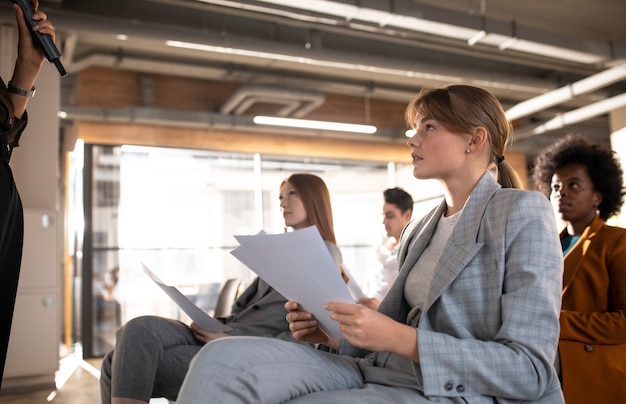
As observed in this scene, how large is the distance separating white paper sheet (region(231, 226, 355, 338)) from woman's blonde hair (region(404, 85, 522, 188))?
0.51m

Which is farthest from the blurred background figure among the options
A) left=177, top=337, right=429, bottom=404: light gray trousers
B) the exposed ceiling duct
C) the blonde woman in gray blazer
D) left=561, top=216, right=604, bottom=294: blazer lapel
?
the exposed ceiling duct

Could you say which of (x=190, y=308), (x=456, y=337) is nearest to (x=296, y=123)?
(x=190, y=308)

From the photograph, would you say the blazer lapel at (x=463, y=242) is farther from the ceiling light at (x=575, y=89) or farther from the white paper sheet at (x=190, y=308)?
the ceiling light at (x=575, y=89)

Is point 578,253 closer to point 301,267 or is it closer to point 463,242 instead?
point 463,242

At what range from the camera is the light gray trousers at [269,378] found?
114cm

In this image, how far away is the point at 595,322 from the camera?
1.87 m

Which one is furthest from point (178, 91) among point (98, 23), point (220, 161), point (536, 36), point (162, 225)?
point (536, 36)

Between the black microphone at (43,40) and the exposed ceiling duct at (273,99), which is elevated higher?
the exposed ceiling duct at (273,99)

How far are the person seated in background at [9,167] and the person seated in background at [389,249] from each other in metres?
2.42

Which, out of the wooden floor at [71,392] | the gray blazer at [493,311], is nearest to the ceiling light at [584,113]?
the wooden floor at [71,392]

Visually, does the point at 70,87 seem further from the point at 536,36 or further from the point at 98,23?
the point at 536,36

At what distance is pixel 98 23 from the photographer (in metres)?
5.90

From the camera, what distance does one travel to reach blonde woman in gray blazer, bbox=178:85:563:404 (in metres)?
1.18

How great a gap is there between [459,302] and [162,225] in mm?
7765
